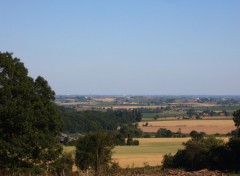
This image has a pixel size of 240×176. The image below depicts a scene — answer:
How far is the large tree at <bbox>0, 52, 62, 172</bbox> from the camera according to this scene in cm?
2619

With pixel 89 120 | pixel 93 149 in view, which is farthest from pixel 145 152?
pixel 89 120

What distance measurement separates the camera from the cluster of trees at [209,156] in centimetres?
4734

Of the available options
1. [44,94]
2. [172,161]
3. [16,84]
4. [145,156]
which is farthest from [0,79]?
[145,156]

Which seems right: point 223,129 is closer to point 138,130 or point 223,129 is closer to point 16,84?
point 138,130

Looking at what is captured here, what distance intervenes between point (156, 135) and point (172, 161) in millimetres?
58193

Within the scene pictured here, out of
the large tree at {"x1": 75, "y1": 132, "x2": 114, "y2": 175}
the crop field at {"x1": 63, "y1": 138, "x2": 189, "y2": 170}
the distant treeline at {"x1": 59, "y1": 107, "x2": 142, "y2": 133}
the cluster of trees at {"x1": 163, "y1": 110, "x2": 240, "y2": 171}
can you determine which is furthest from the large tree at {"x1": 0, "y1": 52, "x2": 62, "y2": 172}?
the distant treeline at {"x1": 59, "y1": 107, "x2": 142, "y2": 133}

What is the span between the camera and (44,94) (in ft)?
96.2

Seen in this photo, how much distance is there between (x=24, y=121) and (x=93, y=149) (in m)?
19.9

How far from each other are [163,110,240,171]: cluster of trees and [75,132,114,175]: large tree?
12.0 metres

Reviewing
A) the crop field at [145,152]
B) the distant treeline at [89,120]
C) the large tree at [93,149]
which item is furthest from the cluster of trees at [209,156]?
the distant treeline at [89,120]

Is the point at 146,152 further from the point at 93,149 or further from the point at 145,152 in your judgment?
the point at 93,149

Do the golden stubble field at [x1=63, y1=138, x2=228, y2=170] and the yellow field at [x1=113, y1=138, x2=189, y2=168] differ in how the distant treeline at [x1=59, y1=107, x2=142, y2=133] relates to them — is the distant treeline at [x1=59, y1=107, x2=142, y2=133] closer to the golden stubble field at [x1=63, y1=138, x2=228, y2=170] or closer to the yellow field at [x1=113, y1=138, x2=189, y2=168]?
the yellow field at [x1=113, y1=138, x2=189, y2=168]

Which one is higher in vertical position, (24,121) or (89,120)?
(24,121)

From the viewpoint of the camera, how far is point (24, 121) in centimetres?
2616
